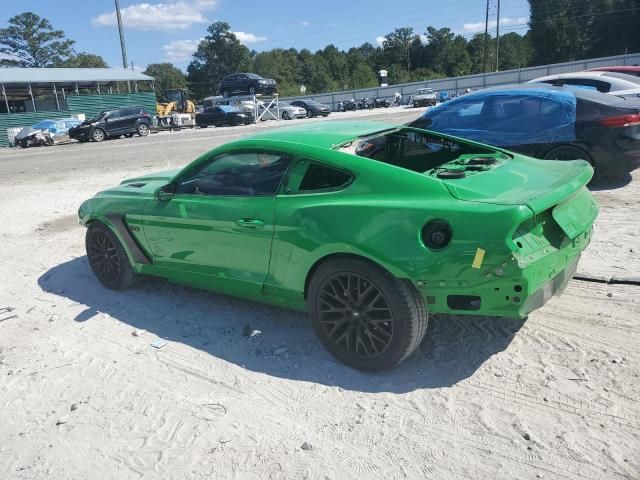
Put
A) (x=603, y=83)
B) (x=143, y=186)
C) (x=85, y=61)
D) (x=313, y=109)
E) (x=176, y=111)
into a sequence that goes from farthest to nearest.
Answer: (x=85, y=61) → (x=176, y=111) → (x=313, y=109) → (x=603, y=83) → (x=143, y=186)

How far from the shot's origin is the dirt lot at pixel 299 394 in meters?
2.80

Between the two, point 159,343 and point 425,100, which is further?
point 425,100

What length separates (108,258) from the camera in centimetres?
520

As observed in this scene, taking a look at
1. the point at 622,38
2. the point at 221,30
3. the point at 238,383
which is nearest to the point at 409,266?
the point at 238,383

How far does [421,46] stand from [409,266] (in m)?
116

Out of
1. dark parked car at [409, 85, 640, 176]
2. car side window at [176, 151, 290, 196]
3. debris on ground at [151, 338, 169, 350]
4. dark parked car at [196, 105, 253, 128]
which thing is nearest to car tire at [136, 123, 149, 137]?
dark parked car at [196, 105, 253, 128]

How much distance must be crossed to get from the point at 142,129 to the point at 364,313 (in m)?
27.7

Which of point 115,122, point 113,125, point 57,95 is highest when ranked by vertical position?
point 57,95

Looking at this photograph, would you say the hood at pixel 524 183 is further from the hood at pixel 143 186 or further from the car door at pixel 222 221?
the hood at pixel 143 186

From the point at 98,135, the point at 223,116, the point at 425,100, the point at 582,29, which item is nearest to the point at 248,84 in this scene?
the point at 223,116

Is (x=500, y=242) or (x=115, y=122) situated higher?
(x=500, y=242)

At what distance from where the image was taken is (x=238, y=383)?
3.60 meters

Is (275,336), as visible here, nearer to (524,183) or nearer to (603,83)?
(524,183)

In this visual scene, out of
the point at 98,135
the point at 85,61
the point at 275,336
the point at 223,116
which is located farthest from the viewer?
the point at 85,61
